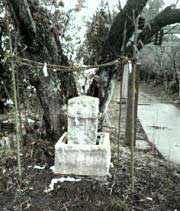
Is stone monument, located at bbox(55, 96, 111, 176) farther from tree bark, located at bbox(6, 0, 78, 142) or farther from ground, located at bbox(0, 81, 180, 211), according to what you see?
tree bark, located at bbox(6, 0, 78, 142)

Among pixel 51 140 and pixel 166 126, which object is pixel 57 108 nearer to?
pixel 51 140

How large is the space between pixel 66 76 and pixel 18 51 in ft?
2.59

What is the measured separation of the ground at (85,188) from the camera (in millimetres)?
3476

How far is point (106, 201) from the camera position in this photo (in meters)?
3.50

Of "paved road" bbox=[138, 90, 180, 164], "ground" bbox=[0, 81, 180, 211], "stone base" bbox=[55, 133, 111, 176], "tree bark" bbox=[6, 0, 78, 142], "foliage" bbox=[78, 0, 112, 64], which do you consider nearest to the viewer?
"ground" bbox=[0, 81, 180, 211]

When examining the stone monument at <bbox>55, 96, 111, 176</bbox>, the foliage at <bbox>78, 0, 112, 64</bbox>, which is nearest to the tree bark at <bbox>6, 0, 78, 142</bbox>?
Answer: the foliage at <bbox>78, 0, 112, 64</bbox>

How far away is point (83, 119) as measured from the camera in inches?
157

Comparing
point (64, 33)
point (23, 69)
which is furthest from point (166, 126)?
point (23, 69)

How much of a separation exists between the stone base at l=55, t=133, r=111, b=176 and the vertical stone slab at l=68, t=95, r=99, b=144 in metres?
0.13

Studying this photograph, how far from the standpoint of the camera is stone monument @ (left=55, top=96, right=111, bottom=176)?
3.88 meters

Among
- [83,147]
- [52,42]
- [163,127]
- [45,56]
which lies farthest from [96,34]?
[163,127]

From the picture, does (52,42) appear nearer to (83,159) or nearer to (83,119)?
(83,119)

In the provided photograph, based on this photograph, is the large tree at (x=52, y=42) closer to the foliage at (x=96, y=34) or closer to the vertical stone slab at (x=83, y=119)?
the foliage at (x=96, y=34)

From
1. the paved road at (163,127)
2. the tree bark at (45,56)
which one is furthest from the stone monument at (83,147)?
the paved road at (163,127)
